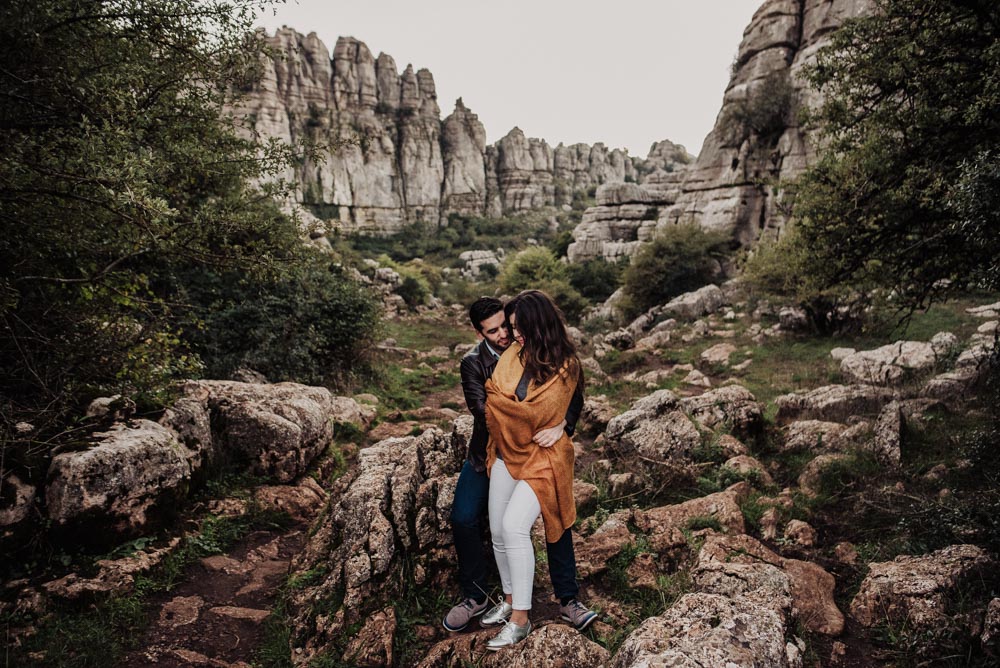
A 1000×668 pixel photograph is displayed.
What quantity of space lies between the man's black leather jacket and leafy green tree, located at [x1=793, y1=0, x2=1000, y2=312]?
11.6 feet

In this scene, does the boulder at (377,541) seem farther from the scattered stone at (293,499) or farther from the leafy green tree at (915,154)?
the leafy green tree at (915,154)

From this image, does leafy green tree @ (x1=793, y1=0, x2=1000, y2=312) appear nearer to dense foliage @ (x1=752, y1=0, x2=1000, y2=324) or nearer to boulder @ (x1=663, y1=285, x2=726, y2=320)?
dense foliage @ (x1=752, y1=0, x2=1000, y2=324)

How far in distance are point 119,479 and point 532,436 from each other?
342cm

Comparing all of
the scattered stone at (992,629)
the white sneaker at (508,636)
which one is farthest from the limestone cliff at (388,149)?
the scattered stone at (992,629)

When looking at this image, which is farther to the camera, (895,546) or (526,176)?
(526,176)

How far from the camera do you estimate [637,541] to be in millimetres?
3988

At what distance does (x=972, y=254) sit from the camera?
15.7 ft

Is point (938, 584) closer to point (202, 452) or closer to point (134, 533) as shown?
point (134, 533)

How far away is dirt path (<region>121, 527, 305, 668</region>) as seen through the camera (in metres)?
3.04

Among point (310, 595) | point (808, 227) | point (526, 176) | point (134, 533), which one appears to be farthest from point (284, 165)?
point (526, 176)

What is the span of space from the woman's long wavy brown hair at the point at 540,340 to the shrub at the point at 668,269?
23479mm

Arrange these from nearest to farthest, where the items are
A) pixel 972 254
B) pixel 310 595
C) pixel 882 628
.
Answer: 1. pixel 882 628
2. pixel 310 595
3. pixel 972 254

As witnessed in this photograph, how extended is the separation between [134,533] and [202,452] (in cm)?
112

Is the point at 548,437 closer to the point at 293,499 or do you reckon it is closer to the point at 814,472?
the point at 293,499
